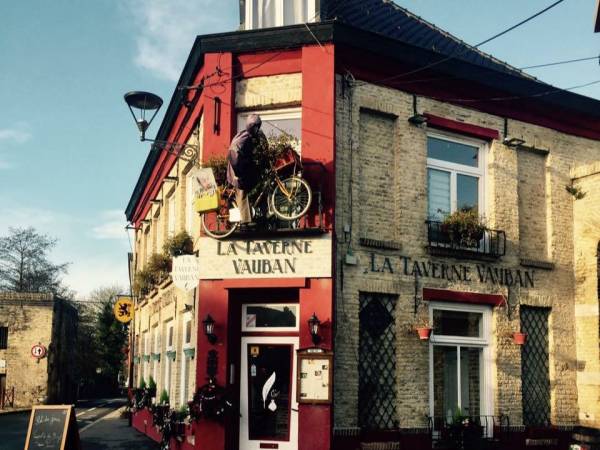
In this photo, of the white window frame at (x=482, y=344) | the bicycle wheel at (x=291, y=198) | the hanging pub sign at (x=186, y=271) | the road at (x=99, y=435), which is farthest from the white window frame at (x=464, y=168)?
the road at (x=99, y=435)

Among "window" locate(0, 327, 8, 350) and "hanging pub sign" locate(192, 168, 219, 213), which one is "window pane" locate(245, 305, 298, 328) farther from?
"window" locate(0, 327, 8, 350)

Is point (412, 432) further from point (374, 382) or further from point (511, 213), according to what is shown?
point (511, 213)

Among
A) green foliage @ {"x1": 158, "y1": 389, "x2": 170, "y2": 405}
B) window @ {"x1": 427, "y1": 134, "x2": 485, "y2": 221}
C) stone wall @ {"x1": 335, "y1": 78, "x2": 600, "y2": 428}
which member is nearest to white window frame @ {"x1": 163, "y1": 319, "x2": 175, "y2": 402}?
green foliage @ {"x1": 158, "y1": 389, "x2": 170, "y2": 405}

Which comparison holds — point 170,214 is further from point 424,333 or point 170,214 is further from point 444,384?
point 444,384

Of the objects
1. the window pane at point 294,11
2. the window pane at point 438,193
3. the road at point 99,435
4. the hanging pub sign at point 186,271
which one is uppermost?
the window pane at point 294,11

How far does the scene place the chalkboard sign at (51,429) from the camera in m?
11.7

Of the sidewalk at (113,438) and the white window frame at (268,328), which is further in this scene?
the sidewalk at (113,438)

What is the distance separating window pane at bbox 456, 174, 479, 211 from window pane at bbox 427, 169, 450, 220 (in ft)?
0.87

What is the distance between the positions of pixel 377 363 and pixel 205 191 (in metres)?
4.26

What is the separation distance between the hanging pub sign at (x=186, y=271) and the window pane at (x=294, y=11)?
490 centimetres

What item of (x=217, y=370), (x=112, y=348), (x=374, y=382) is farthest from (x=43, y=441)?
(x=112, y=348)

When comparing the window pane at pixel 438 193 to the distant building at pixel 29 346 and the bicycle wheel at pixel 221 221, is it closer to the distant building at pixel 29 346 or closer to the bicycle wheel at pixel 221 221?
the bicycle wheel at pixel 221 221

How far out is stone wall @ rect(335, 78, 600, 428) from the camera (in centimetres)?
1271

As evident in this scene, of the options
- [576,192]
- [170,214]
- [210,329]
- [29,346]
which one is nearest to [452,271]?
[576,192]
